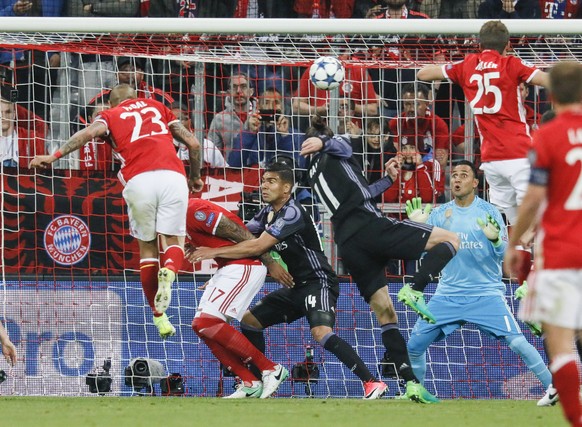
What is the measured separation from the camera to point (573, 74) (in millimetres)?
6191

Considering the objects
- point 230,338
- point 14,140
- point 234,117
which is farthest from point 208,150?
Answer: point 230,338

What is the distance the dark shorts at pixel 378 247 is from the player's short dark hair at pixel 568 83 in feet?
12.3

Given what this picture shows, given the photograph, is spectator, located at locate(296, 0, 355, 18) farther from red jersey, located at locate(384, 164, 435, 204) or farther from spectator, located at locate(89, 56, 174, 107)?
red jersey, located at locate(384, 164, 435, 204)

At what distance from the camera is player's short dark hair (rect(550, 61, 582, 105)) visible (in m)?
6.18

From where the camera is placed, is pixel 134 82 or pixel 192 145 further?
pixel 134 82

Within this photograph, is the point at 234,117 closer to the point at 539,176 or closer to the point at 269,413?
the point at 269,413

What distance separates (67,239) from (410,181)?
3.77 m

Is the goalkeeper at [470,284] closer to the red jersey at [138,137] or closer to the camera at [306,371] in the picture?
the camera at [306,371]

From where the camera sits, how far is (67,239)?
1261cm

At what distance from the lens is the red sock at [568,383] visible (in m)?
6.12

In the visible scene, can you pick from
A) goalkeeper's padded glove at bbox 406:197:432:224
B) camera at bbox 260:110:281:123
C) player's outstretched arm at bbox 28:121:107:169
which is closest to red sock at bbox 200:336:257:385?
goalkeeper's padded glove at bbox 406:197:432:224

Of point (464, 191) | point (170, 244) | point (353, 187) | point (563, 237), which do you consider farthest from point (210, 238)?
point (563, 237)

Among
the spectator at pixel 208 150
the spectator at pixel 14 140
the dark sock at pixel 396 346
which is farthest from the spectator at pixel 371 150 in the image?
the spectator at pixel 14 140

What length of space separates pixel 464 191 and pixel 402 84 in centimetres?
251
